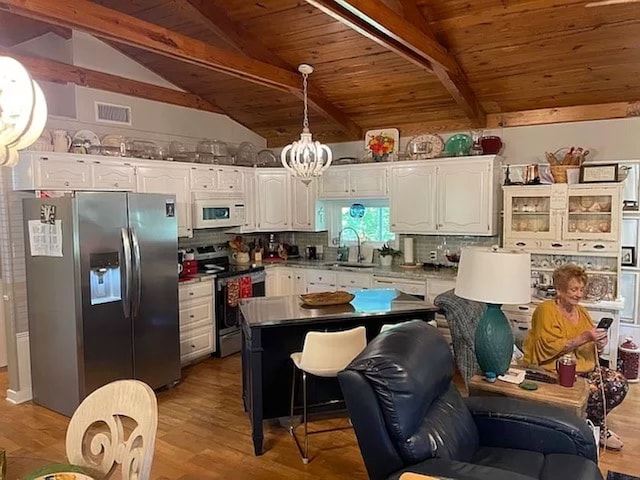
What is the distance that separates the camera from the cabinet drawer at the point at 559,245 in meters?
4.52

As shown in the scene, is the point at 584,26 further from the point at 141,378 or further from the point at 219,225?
the point at 141,378

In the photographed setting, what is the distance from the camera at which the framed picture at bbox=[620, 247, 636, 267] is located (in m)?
4.60

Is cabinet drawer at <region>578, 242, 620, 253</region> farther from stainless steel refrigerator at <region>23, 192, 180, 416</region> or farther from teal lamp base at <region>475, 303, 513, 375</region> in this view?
stainless steel refrigerator at <region>23, 192, 180, 416</region>

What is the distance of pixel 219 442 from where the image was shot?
343 centimetres

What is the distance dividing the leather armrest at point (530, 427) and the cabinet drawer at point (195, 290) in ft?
10.3

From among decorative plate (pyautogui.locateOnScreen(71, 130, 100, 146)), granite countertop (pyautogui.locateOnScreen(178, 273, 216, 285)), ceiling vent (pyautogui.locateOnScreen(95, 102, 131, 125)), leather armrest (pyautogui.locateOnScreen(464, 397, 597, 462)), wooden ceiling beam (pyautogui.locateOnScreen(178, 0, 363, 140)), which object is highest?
wooden ceiling beam (pyautogui.locateOnScreen(178, 0, 363, 140))

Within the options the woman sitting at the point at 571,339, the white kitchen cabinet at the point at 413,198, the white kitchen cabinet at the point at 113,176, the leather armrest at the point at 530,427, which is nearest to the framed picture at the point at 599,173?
the white kitchen cabinet at the point at 413,198

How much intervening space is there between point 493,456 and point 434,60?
300 cm

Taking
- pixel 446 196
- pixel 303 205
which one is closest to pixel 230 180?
pixel 303 205

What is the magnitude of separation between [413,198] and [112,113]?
3287 millimetres

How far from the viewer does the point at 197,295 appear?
16.5ft

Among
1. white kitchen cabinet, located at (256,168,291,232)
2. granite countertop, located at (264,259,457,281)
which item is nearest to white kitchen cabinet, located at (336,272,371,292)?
granite countertop, located at (264,259,457,281)

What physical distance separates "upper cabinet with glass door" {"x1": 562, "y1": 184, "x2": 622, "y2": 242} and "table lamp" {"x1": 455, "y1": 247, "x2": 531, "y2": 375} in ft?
7.01

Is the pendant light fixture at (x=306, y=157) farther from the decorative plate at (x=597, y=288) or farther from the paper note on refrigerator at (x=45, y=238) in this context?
the decorative plate at (x=597, y=288)
